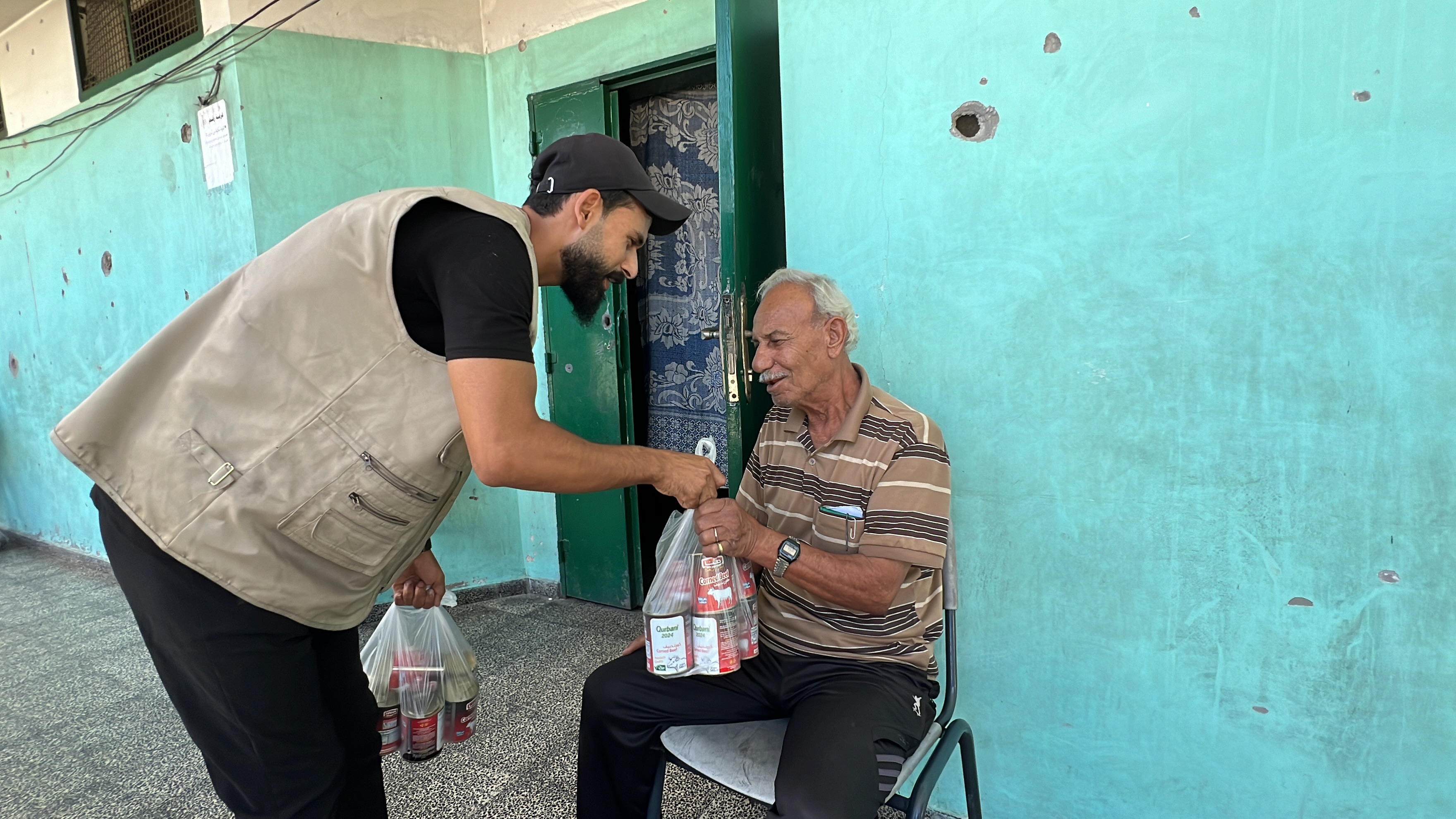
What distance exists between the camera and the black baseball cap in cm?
141

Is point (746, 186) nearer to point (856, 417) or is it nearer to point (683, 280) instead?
point (856, 417)

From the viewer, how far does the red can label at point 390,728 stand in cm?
177

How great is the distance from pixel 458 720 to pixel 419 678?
15 centimetres

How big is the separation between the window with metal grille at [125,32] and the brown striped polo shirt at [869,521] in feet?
12.6

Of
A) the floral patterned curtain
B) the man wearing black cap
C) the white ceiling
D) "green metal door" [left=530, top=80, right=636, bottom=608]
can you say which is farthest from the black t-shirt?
the white ceiling

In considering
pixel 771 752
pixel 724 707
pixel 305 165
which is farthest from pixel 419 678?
pixel 305 165

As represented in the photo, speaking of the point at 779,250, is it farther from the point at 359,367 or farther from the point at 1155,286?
the point at 359,367

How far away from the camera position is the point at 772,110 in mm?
2326

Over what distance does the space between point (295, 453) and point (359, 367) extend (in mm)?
160

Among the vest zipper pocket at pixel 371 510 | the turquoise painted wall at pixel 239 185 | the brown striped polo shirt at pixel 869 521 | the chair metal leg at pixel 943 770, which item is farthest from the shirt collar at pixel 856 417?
the turquoise painted wall at pixel 239 185

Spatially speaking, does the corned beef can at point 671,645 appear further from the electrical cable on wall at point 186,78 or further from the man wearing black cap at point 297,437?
the electrical cable on wall at point 186,78

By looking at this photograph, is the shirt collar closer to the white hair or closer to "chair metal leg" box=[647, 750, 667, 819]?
the white hair

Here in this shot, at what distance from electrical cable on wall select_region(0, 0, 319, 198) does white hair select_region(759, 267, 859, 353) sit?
Answer: 3.11 meters

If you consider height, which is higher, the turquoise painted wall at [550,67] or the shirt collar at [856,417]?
the turquoise painted wall at [550,67]
